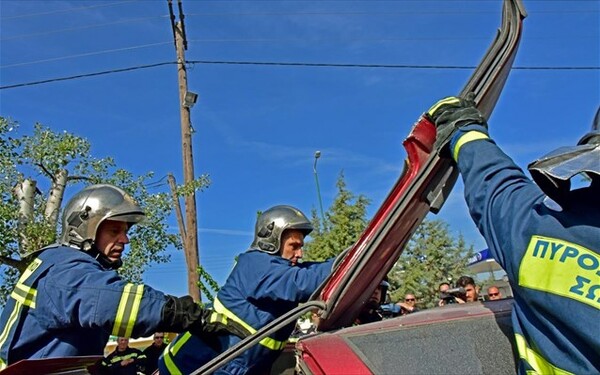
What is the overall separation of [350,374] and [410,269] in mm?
23311

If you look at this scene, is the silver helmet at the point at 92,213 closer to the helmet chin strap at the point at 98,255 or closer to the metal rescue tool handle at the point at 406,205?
the helmet chin strap at the point at 98,255

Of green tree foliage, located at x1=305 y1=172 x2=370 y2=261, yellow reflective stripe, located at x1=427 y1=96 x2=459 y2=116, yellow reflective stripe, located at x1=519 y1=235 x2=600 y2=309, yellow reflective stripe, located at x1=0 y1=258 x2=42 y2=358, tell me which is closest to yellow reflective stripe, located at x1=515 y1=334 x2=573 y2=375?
yellow reflective stripe, located at x1=519 y1=235 x2=600 y2=309

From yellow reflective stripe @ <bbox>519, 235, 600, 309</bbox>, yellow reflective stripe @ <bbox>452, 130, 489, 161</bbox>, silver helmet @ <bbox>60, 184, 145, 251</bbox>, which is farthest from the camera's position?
silver helmet @ <bbox>60, 184, 145, 251</bbox>

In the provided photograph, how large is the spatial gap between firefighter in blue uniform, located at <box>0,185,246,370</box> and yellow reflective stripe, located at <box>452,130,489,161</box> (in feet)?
4.91

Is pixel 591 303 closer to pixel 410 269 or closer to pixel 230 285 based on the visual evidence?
pixel 230 285

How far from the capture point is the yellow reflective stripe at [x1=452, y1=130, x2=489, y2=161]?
184 cm

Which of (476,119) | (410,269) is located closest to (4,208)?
(476,119)

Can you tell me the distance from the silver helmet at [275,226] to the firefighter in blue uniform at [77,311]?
945 millimetres

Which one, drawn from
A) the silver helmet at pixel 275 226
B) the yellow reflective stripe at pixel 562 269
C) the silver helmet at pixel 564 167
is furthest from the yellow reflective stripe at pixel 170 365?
the silver helmet at pixel 564 167

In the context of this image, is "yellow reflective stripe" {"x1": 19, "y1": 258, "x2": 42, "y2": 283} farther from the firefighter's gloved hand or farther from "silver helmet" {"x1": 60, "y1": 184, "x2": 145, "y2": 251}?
the firefighter's gloved hand

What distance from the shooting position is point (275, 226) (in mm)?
3814

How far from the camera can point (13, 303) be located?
2789 millimetres

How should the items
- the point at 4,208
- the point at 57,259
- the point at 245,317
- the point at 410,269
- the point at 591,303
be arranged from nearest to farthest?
the point at 591,303 → the point at 57,259 → the point at 245,317 → the point at 4,208 → the point at 410,269

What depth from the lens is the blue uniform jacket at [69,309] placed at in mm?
2492
